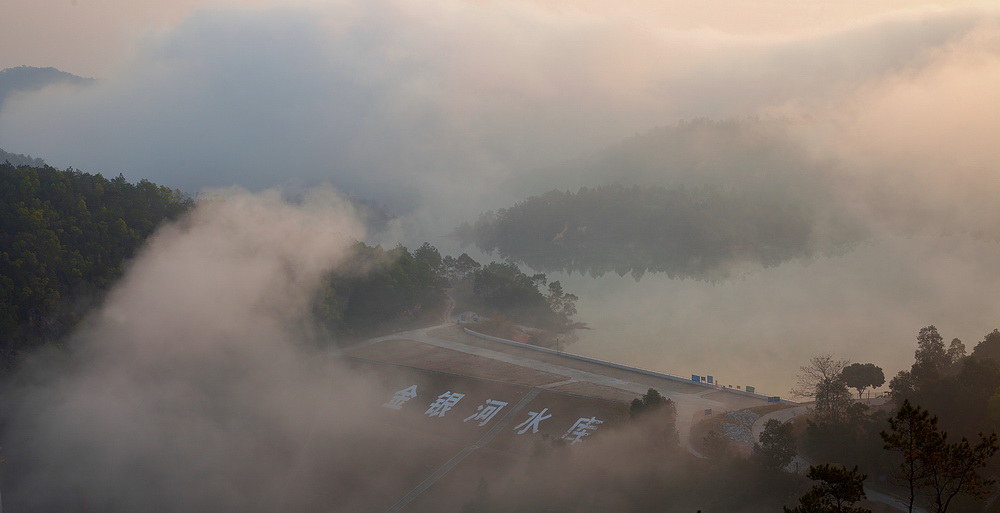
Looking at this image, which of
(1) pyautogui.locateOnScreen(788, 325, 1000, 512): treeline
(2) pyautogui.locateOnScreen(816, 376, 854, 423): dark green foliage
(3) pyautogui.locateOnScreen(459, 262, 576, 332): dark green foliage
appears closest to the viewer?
(1) pyautogui.locateOnScreen(788, 325, 1000, 512): treeline

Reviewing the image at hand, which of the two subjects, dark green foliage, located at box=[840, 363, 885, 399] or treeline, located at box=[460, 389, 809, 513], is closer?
treeline, located at box=[460, 389, 809, 513]

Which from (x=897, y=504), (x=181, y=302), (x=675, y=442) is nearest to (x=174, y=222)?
(x=181, y=302)

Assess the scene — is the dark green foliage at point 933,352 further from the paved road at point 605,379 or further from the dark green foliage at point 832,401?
the paved road at point 605,379

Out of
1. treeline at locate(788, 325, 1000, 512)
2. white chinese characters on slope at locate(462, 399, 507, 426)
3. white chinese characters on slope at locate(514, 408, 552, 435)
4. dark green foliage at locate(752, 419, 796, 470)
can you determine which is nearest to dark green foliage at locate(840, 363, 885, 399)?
treeline at locate(788, 325, 1000, 512)

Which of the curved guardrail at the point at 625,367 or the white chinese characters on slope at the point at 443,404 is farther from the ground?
the curved guardrail at the point at 625,367

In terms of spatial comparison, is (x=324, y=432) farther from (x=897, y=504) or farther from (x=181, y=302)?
(x=897, y=504)

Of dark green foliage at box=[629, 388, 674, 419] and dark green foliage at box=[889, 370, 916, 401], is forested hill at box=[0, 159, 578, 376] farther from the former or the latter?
dark green foliage at box=[889, 370, 916, 401]

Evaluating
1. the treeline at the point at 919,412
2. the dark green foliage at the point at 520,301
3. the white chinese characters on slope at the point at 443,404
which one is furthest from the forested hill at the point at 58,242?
the treeline at the point at 919,412
